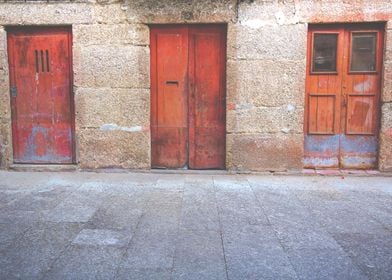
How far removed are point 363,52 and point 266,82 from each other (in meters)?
1.55

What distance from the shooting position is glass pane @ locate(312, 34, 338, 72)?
5590 mm

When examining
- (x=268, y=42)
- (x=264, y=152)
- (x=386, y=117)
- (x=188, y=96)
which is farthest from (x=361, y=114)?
(x=188, y=96)

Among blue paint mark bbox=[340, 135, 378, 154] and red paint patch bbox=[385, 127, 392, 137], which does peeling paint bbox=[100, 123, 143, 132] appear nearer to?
blue paint mark bbox=[340, 135, 378, 154]

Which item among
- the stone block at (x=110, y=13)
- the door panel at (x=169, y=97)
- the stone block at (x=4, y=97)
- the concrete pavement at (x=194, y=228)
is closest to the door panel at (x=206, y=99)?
the door panel at (x=169, y=97)

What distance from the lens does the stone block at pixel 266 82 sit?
555cm

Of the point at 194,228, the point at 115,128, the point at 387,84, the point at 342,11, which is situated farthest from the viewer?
the point at 115,128

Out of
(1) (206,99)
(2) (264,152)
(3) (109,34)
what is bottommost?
(2) (264,152)

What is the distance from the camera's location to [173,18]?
5496 millimetres

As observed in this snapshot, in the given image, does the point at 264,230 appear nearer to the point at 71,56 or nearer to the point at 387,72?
the point at 387,72

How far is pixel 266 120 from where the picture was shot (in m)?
5.65

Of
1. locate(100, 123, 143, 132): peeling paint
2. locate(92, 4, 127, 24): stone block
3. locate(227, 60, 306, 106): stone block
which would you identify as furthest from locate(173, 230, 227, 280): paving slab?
locate(92, 4, 127, 24): stone block

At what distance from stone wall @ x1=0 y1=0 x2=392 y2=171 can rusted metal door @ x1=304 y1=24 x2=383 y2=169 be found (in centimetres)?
18

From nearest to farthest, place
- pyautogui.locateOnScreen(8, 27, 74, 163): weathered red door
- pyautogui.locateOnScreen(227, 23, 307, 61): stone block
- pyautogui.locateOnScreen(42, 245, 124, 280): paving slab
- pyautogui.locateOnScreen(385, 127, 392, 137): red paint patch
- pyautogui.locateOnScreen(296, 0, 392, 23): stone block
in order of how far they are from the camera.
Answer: pyautogui.locateOnScreen(42, 245, 124, 280): paving slab < pyautogui.locateOnScreen(296, 0, 392, 23): stone block < pyautogui.locateOnScreen(227, 23, 307, 61): stone block < pyautogui.locateOnScreen(385, 127, 392, 137): red paint patch < pyautogui.locateOnScreen(8, 27, 74, 163): weathered red door

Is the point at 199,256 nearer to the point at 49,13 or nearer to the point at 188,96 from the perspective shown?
the point at 188,96
